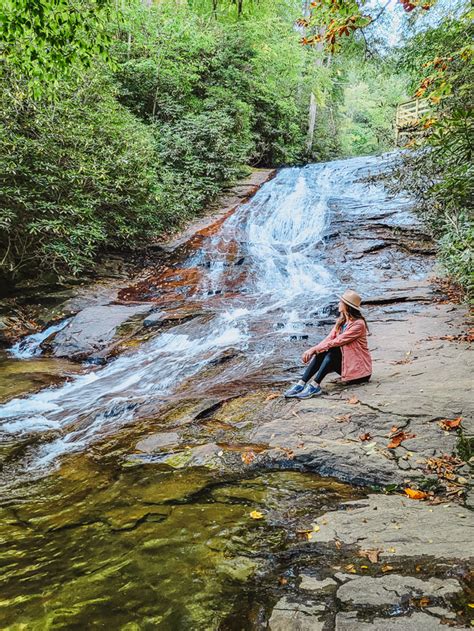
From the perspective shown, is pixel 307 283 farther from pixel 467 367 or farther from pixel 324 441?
pixel 324 441

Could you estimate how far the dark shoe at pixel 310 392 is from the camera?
5.10 meters

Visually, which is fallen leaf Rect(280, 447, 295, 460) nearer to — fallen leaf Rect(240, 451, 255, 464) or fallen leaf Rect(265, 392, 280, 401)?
fallen leaf Rect(240, 451, 255, 464)

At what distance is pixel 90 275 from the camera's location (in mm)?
11719

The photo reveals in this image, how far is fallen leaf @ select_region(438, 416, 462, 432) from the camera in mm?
3811

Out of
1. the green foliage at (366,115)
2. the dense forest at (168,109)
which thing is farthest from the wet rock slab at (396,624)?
the green foliage at (366,115)

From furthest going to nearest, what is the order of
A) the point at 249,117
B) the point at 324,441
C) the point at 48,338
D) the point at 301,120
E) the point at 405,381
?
1. the point at 301,120
2. the point at 249,117
3. the point at 48,338
4. the point at 405,381
5. the point at 324,441

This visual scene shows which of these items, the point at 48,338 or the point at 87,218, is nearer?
the point at 48,338

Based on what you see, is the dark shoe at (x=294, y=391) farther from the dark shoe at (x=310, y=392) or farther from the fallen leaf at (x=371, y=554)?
the fallen leaf at (x=371, y=554)

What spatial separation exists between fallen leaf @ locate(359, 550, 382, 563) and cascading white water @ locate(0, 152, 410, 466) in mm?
3453

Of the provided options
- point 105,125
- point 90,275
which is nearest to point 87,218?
point 90,275

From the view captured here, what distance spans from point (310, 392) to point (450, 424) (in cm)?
168

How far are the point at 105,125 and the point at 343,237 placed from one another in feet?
25.2

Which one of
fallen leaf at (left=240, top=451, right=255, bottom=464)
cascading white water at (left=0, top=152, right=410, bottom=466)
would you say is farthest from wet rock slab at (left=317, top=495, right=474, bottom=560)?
cascading white water at (left=0, top=152, right=410, bottom=466)

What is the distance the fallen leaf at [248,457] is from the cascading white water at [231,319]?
2.06m
